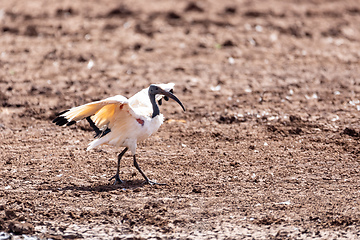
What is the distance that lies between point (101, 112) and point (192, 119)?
9.08 ft

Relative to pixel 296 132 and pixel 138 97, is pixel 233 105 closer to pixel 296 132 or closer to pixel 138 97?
pixel 296 132

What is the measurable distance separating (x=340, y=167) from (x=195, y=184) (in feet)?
6.49

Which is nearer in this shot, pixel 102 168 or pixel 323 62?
pixel 102 168

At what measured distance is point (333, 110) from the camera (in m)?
9.72

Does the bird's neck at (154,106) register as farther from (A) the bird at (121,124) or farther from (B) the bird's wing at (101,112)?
(B) the bird's wing at (101,112)

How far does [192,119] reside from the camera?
9.49 metres

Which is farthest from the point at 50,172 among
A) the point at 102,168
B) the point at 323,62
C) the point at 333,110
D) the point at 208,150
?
the point at 323,62

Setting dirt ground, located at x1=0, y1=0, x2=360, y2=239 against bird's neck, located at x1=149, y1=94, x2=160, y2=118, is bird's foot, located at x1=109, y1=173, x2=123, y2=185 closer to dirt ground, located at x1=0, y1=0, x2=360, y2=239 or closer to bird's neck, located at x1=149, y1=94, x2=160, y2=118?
dirt ground, located at x1=0, y1=0, x2=360, y2=239

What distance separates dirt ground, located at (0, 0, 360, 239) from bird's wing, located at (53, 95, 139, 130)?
78cm

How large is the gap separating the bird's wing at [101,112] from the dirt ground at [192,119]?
783 millimetres

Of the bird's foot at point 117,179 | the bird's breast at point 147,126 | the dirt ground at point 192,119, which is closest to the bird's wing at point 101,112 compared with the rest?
the bird's breast at point 147,126

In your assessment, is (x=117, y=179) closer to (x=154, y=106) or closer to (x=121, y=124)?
(x=121, y=124)

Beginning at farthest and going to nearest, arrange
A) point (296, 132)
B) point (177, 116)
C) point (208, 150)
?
point (177, 116)
point (296, 132)
point (208, 150)

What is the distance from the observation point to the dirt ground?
20.9ft
